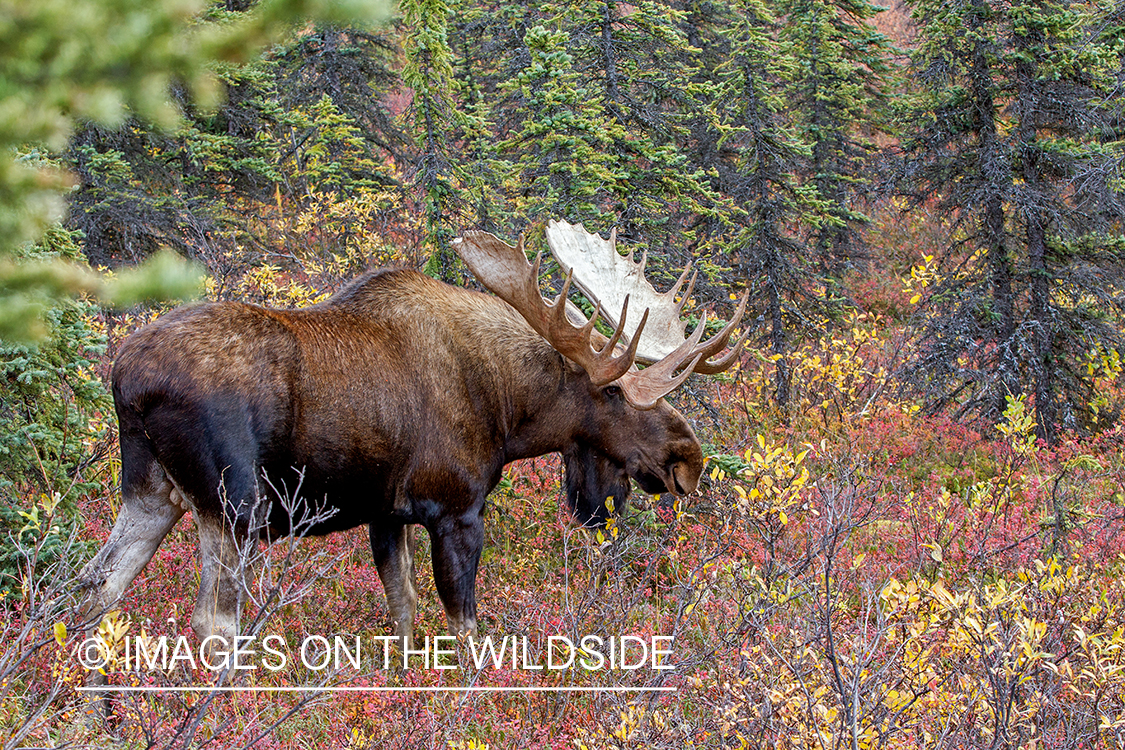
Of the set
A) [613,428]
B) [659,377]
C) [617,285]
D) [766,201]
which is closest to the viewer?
[659,377]

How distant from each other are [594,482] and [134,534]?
2.88m

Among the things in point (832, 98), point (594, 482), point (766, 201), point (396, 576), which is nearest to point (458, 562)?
point (396, 576)

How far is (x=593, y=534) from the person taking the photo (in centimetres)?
662

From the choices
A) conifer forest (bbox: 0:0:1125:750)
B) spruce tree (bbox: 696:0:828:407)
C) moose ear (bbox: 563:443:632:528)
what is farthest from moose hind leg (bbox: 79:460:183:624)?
spruce tree (bbox: 696:0:828:407)

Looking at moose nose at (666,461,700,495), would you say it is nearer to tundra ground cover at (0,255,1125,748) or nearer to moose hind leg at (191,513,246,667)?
tundra ground cover at (0,255,1125,748)

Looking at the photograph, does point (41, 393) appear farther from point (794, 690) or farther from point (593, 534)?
point (794, 690)

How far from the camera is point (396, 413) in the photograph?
5309 mm

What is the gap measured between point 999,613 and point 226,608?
13.1 feet

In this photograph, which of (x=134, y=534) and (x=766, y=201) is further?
(x=766, y=201)

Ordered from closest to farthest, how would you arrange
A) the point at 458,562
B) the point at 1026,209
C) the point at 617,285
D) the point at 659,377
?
the point at 458,562 < the point at 659,377 < the point at 617,285 < the point at 1026,209

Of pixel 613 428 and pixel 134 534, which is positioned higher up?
pixel 134 534

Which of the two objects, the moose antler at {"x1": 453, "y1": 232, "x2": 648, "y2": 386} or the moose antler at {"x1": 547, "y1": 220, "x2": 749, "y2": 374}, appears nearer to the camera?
the moose antler at {"x1": 453, "y1": 232, "x2": 648, "y2": 386}

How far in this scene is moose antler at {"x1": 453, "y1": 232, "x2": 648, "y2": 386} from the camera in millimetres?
5590

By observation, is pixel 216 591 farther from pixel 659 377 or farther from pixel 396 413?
pixel 659 377
